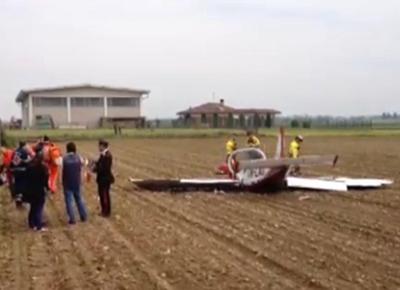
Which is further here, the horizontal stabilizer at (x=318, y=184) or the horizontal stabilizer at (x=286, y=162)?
the horizontal stabilizer at (x=318, y=184)

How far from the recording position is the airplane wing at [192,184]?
1994 centimetres

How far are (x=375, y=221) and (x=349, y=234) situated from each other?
1746 millimetres

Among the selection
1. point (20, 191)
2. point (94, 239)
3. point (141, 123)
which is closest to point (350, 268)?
point (94, 239)

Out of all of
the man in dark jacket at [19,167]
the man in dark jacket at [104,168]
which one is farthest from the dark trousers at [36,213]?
the man in dark jacket at [19,167]

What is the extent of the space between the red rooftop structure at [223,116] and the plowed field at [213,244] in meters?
83.7

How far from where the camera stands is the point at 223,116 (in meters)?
115

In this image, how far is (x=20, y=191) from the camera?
1622 cm

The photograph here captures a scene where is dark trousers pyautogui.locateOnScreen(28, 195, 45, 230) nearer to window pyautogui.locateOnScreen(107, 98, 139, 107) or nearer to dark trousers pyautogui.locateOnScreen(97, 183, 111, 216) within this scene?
dark trousers pyautogui.locateOnScreen(97, 183, 111, 216)

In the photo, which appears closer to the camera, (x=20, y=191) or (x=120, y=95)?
(x=20, y=191)

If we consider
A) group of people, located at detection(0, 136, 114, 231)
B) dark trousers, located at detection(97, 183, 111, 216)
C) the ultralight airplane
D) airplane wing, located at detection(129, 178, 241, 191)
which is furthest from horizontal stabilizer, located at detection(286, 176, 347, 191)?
group of people, located at detection(0, 136, 114, 231)

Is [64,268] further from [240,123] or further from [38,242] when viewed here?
[240,123]

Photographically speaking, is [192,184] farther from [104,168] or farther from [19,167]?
[19,167]

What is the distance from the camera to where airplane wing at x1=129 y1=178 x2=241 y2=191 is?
1994cm

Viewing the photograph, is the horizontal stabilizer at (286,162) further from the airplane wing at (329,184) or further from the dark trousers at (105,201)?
the dark trousers at (105,201)
